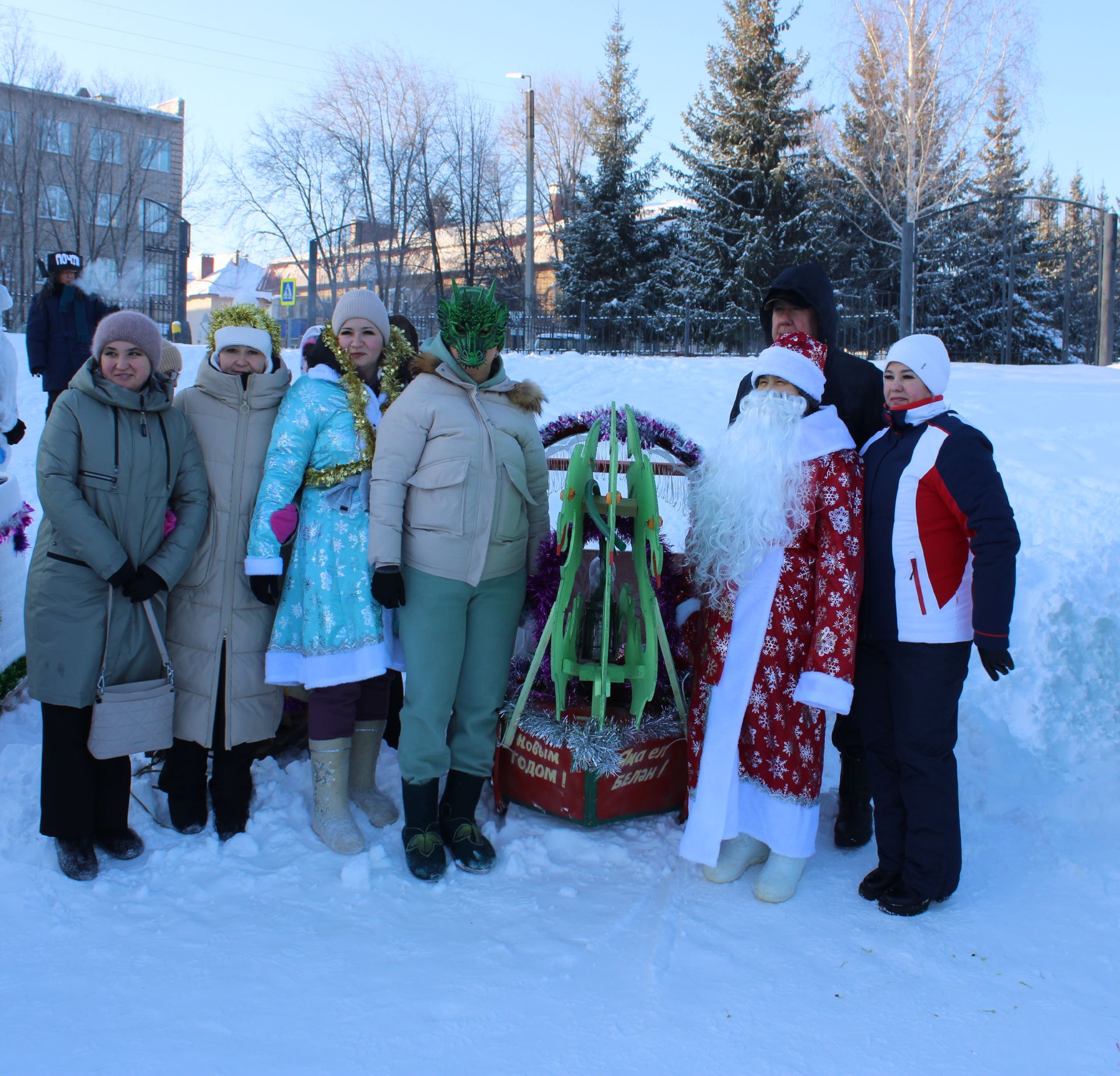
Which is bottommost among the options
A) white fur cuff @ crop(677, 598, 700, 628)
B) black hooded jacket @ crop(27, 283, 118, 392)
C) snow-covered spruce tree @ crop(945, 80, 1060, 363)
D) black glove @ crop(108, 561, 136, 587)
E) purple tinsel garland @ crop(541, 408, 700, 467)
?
white fur cuff @ crop(677, 598, 700, 628)

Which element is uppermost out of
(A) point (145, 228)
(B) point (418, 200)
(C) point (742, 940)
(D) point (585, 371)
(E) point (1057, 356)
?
(B) point (418, 200)

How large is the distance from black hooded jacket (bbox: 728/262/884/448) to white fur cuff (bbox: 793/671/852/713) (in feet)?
3.08

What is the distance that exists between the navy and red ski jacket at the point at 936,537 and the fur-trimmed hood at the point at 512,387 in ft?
4.08

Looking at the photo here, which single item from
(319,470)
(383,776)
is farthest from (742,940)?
(319,470)

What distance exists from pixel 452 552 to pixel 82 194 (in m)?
30.7

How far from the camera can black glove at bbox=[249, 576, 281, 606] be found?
3088mm

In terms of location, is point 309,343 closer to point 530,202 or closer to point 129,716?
point 129,716

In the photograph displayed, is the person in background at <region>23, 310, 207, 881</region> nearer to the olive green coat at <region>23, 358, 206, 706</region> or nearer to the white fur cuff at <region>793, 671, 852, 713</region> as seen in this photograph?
the olive green coat at <region>23, 358, 206, 706</region>

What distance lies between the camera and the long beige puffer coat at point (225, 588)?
3.18 meters

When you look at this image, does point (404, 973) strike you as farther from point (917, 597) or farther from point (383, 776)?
point (917, 597)

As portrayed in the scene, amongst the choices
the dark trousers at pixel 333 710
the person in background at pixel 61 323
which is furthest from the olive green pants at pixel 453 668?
the person in background at pixel 61 323

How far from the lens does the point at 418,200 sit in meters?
30.1

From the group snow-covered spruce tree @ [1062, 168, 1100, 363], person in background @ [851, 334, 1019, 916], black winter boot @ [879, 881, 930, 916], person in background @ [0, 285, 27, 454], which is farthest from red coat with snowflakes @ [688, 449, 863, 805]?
snow-covered spruce tree @ [1062, 168, 1100, 363]

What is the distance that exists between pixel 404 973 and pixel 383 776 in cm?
136
